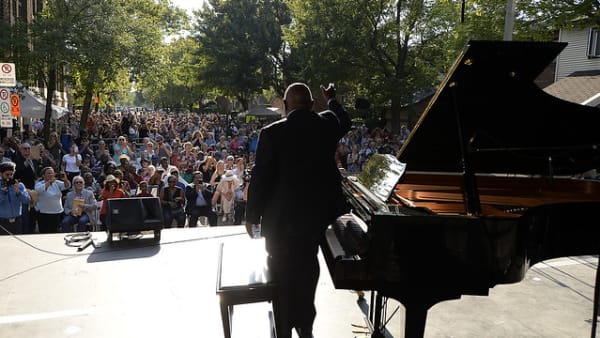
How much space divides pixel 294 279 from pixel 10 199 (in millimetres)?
6857

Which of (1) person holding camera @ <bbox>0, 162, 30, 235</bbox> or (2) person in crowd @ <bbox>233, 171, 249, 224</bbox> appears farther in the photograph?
(2) person in crowd @ <bbox>233, 171, 249, 224</bbox>

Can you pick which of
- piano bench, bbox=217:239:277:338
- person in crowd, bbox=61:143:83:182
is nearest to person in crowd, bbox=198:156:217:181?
person in crowd, bbox=61:143:83:182

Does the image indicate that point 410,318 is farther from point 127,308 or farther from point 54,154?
point 54,154

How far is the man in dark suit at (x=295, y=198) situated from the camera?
3.63m

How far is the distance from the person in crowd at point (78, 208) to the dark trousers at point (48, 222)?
0.49 feet

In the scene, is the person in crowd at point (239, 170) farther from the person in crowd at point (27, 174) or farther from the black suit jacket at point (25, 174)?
the black suit jacket at point (25, 174)

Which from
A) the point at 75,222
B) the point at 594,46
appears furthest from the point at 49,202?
the point at 594,46

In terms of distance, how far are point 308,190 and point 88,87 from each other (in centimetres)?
2024

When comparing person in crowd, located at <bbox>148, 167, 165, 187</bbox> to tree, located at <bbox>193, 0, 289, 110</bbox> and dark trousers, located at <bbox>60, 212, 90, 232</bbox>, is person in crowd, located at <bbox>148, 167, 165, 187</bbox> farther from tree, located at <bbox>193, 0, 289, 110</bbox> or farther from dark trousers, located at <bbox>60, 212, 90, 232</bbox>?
tree, located at <bbox>193, 0, 289, 110</bbox>

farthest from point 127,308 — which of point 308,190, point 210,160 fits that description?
point 210,160

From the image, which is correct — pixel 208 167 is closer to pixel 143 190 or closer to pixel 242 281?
pixel 143 190

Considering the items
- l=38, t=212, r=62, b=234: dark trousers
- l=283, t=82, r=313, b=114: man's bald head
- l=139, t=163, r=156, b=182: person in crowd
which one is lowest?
l=38, t=212, r=62, b=234: dark trousers

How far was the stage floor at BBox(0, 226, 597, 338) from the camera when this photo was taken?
5191 mm

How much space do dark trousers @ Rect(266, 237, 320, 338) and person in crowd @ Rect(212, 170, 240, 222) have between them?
6613 millimetres
